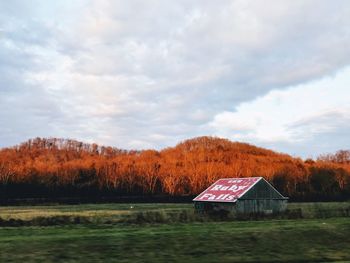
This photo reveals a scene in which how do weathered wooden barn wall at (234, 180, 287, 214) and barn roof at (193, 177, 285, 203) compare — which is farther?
barn roof at (193, 177, 285, 203)

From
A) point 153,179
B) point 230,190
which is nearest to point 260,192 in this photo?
point 230,190

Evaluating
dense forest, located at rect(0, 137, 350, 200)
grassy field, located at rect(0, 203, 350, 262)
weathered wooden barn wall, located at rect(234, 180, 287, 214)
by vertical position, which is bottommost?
grassy field, located at rect(0, 203, 350, 262)

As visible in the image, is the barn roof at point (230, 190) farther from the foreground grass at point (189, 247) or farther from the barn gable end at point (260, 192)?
the foreground grass at point (189, 247)

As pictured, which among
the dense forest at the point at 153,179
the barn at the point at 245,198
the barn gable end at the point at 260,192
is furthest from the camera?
the dense forest at the point at 153,179

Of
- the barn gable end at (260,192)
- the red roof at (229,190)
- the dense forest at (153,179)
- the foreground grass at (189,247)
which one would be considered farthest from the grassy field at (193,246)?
the dense forest at (153,179)

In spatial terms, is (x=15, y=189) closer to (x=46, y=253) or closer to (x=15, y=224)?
(x=15, y=224)

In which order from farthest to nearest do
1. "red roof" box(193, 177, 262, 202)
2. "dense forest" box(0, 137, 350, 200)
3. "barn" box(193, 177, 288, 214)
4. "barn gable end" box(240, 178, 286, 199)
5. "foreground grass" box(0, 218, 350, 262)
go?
"dense forest" box(0, 137, 350, 200)
"red roof" box(193, 177, 262, 202)
"barn gable end" box(240, 178, 286, 199)
"barn" box(193, 177, 288, 214)
"foreground grass" box(0, 218, 350, 262)

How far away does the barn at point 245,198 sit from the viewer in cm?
5834

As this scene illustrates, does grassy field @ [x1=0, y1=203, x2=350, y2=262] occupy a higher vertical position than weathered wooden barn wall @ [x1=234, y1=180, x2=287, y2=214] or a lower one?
lower

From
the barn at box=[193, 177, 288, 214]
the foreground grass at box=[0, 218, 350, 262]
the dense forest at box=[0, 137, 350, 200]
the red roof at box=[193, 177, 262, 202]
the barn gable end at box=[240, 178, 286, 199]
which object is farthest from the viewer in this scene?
the dense forest at box=[0, 137, 350, 200]

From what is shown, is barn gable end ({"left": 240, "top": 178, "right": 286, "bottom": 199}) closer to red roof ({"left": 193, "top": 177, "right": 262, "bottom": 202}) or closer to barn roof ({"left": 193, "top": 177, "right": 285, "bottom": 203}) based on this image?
barn roof ({"left": 193, "top": 177, "right": 285, "bottom": 203})

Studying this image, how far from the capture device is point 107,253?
22.0 metres

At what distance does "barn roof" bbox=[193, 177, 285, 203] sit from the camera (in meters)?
59.1

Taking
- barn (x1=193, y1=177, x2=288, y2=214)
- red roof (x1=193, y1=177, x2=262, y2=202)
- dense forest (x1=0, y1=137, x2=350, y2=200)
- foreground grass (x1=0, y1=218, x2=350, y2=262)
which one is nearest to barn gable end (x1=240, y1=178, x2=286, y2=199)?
barn (x1=193, y1=177, x2=288, y2=214)
